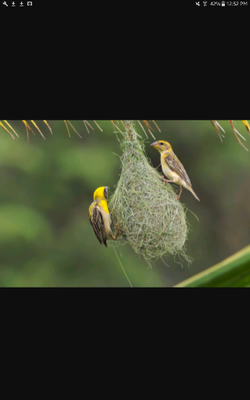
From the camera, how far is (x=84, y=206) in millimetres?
4777

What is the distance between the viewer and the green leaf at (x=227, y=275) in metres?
1.23

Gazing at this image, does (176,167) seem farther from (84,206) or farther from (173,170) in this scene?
(84,206)

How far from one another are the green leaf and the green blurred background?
9.98 feet

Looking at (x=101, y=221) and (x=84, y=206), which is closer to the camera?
(x=101, y=221)

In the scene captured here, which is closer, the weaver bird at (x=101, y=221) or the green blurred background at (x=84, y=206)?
the weaver bird at (x=101, y=221)

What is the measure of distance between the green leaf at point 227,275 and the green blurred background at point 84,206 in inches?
120

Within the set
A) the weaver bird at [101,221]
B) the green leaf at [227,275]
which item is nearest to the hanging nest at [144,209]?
the weaver bird at [101,221]

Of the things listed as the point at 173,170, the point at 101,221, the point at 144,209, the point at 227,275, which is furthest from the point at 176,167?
the point at 227,275

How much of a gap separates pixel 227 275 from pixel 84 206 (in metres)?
Answer: 3.61

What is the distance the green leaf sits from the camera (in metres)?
1.23

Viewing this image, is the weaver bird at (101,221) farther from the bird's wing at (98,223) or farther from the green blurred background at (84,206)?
the green blurred background at (84,206)

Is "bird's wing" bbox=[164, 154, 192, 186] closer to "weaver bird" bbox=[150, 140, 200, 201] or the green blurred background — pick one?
"weaver bird" bbox=[150, 140, 200, 201]

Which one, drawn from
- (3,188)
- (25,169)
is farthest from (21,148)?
(3,188)

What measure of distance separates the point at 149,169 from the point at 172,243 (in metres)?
0.60
